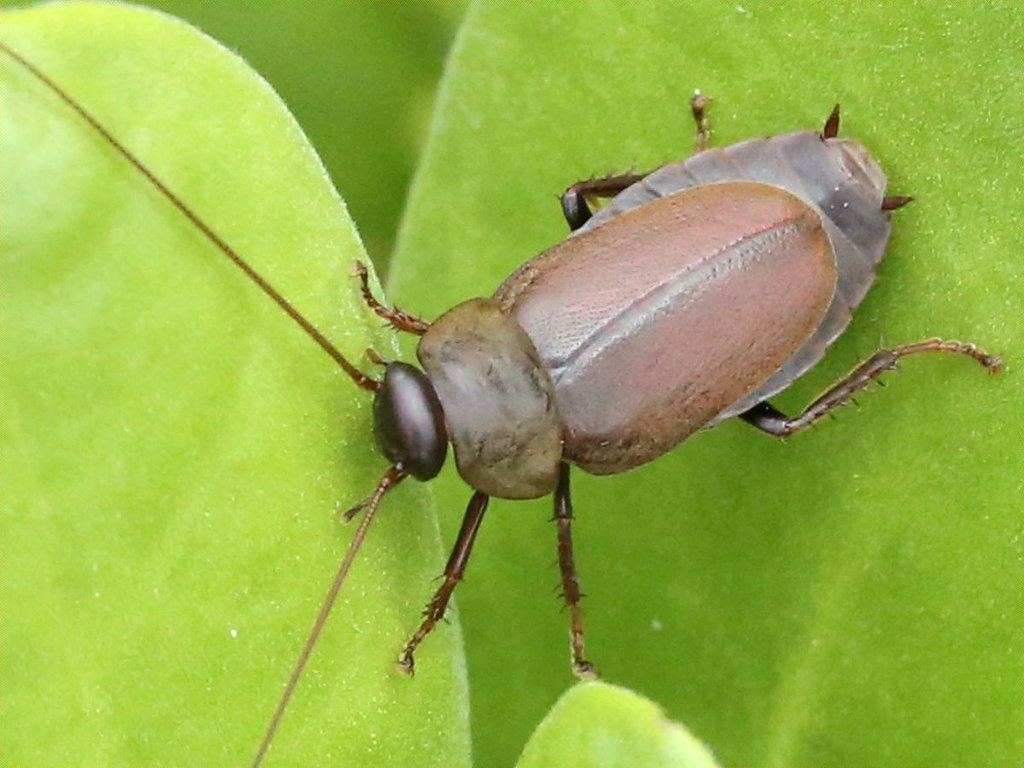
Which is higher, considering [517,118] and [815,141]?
[517,118]

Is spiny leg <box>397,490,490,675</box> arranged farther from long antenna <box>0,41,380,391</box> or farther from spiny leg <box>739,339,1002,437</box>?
spiny leg <box>739,339,1002,437</box>

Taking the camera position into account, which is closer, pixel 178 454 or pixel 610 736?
pixel 610 736

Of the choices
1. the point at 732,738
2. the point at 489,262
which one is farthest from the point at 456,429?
the point at 732,738

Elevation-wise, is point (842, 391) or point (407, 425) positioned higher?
point (407, 425)

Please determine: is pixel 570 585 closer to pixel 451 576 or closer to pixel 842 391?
pixel 451 576

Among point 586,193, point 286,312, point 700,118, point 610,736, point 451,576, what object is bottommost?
point 451,576

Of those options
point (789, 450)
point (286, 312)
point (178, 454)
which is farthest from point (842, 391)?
point (178, 454)

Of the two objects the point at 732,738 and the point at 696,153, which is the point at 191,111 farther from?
the point at 732,738
